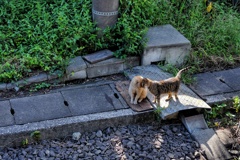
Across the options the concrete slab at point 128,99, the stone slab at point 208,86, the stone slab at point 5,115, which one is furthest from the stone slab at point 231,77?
the stone slab at point 5,115

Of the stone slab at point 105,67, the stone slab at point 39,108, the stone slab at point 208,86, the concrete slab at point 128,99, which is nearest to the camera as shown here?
the stone slab at point 39,108

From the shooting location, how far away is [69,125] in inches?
169

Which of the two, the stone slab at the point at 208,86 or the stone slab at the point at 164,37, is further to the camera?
the stone slab at the point at 164,37

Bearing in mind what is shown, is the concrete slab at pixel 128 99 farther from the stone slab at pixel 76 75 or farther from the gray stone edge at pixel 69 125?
the stone slab at pixel 76 75

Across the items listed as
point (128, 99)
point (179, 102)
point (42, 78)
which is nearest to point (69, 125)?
point (128, 99)

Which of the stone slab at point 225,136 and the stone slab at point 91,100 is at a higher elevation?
the stone slab at point 91,100

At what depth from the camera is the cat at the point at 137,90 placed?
4.48 metres

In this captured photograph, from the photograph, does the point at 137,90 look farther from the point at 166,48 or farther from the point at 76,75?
the point at 166,48

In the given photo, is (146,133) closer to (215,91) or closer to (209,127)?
(209,127)

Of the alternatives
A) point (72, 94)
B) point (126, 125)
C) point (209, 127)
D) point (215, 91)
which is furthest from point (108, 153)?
point (215, 91)

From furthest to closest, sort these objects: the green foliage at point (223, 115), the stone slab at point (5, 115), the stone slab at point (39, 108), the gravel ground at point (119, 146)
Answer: the green foliage at point (223, 115), the stone slab at point (39, 108), the stone slab at point (5, 115), the gravel ground at point (119, 146)

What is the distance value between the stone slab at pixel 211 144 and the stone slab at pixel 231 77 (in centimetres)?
113

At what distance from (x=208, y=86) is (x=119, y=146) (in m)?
1.82

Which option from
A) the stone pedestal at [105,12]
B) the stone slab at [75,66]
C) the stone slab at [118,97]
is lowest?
the stone slab at [118,97]
